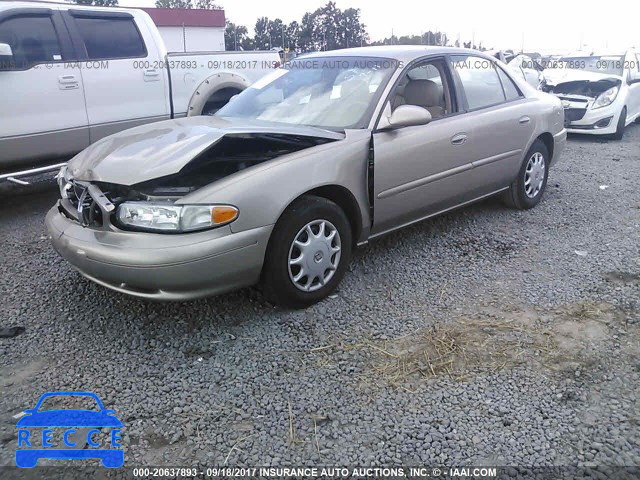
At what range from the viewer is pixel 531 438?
8.11 ft

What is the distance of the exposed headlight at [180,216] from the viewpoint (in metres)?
3.04

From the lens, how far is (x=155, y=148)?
3371 mm

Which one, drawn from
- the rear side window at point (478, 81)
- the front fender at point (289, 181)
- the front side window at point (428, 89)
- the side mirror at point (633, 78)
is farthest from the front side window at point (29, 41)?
the side mirror at point (633, 78)

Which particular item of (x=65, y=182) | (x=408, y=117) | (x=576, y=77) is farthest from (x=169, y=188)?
(x=576, y=77)

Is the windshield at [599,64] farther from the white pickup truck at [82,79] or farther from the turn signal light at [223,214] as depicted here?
the turn signal light at [223,214]

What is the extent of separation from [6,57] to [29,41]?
0.40 meters

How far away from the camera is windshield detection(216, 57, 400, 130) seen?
13.3 ft

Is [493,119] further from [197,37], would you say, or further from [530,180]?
[197,37]

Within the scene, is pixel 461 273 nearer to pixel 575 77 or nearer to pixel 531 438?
pixel 531 438

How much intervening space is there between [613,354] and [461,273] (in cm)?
128

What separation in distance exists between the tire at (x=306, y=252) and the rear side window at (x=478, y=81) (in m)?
1.88

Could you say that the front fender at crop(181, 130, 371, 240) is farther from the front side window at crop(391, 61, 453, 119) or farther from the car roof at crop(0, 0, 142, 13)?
the car roof at crop(0, 0, 142, 13)

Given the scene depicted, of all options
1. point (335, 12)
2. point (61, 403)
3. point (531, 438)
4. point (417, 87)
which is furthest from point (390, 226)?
point (335, 12)

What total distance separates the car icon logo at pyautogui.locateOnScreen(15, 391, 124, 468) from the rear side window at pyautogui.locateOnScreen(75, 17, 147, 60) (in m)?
4.54
